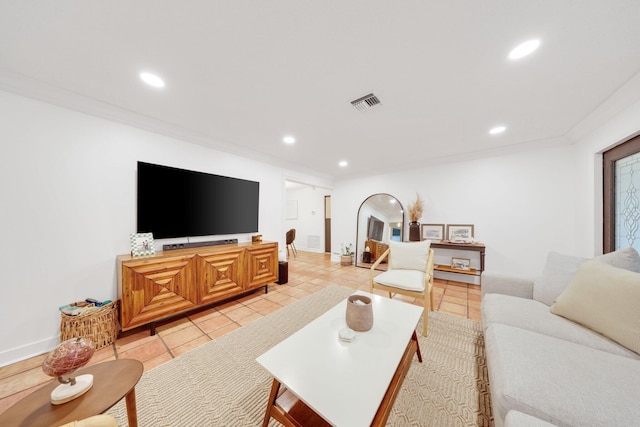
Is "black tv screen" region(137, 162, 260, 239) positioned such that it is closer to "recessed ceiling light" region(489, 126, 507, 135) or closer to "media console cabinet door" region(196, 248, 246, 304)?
"media console cabinet door" region(196, 248, 246, 304)

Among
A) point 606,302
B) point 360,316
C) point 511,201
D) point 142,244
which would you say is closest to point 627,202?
point 511,201

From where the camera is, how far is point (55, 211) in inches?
72.7

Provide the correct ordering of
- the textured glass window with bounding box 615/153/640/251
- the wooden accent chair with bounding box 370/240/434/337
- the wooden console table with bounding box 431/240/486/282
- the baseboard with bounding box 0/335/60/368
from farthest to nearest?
the wooden console table with bounding box 431/240/486/282
the wooden accent chair with bounding box 370/240/434/337
the textured glass window with bounding box 615/153/640/251
the baseboard with bounding box 0/335/60/368

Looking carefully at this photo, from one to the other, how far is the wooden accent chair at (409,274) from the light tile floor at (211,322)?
588 mm

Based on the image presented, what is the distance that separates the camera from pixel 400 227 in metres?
4.30

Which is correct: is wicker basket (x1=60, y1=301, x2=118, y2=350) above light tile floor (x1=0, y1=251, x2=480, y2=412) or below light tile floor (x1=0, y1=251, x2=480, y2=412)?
above

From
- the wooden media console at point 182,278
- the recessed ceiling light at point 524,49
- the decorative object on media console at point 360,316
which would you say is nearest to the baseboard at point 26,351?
the wooden media console at point 182,278

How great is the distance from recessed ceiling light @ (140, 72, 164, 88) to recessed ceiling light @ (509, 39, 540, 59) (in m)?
2.74

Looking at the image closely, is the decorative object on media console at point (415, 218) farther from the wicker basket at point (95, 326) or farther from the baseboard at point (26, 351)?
the baseboard at point (26, 351)

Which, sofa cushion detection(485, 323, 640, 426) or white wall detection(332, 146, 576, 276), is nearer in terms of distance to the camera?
Answer: sofa cushion detection(485, 323, 640, 426)

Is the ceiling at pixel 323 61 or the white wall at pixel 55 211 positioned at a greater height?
the ceiling at pixel 323 61

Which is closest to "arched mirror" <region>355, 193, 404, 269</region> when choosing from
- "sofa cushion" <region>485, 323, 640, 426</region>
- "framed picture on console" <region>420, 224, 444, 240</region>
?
"framed picture on console" <region>420, 224, 444, 240</region>

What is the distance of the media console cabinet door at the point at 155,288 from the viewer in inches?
73.4

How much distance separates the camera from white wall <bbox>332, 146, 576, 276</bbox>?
294 centimetres
